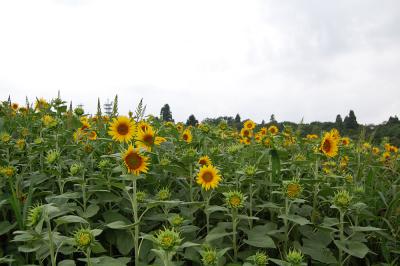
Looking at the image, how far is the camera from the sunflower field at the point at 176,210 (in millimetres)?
2033

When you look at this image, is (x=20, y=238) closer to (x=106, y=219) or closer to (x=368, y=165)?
(x=106, y=219)

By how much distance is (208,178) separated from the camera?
101 inches

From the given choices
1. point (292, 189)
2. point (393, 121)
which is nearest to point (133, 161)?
point (292, 189)

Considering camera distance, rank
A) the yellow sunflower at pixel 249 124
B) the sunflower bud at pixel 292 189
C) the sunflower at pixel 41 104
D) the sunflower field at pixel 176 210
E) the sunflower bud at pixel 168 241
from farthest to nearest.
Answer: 1. the yellow sunflower at pixel 249 124
2. the sunflower at pixel 41 104
3. the sunflower bud at pixel 292 189
4. the sunflower field at pixel 176 210
5. the sunflower bud at pixel 168 241

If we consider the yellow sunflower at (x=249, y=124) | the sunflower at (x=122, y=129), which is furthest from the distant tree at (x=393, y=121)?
the sunflower at (x=122, y=129)

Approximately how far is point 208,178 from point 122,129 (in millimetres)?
664

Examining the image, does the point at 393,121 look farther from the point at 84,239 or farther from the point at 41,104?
the point at 84,239

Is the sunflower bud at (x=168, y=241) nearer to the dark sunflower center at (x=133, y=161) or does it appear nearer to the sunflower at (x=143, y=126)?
the dark sunflower center at (x=133, y=161)

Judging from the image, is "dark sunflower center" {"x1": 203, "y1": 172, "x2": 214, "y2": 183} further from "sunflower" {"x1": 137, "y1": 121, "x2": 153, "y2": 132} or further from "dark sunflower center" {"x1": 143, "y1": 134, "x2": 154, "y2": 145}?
"sunflower" {"x1": 137, "y1": 121, "x2": 153, "y2": 132}

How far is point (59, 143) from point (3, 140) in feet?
1.48

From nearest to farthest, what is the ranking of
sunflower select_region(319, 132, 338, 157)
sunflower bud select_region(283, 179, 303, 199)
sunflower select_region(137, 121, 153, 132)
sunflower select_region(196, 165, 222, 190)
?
1. sunflower bud select_region(283, 179, 303, 199)
2. sunflower select_region(196, 165, 222, 190)
3. sunflower select_region(137, 121, 153, 132)
4. sunflower select_region(319, 132, 338, 157)

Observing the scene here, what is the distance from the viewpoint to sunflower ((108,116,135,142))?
2635mm

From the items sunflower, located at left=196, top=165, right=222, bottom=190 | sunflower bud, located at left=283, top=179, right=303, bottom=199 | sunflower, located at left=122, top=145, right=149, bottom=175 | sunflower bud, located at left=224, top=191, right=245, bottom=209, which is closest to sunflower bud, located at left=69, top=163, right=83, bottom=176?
sunflower, located at left=122, top=145, right=149, bottom=175

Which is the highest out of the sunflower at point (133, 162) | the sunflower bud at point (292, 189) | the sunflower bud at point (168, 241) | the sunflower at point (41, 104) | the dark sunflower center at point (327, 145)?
the sunflower at point (41, 104)
